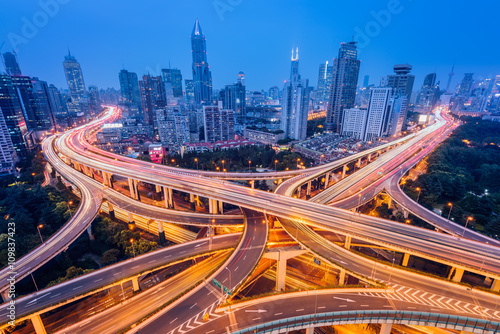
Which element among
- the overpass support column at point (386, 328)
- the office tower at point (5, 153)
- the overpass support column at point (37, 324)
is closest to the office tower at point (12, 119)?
the office tower at point (5, 153)

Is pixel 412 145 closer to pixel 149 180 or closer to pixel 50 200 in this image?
pixel 149 180

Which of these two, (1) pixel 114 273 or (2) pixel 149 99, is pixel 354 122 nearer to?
(1) pixel 114 273

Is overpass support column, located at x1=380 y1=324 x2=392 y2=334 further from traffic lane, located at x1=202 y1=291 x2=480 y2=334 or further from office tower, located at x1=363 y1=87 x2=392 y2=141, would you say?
office tower, located at x1=363 y1=87 x2=392 y2=141

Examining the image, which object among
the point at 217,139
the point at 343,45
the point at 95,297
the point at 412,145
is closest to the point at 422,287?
the point at 95,297

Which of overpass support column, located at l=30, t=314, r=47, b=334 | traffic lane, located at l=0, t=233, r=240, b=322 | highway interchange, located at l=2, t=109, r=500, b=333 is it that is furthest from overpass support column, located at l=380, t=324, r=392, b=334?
overpass support column, located at l=30, t=314, r=47, b=334

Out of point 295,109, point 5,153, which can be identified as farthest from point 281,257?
point 295,109
